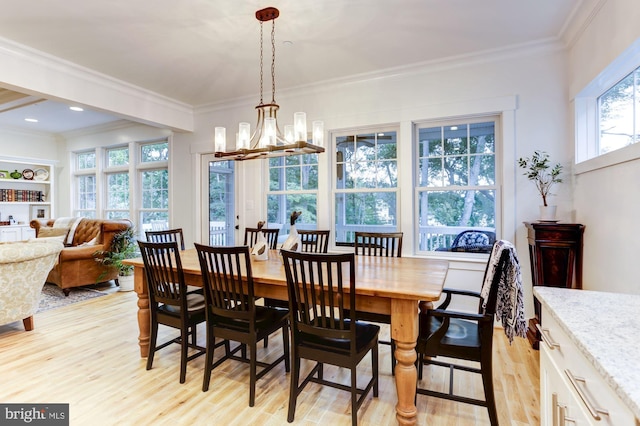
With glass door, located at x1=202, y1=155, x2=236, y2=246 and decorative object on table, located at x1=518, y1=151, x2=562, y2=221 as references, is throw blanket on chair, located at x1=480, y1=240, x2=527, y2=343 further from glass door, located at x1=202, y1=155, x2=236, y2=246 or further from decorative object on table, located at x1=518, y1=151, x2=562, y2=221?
glass door, located at x1=202, y1=155, x2=236, y2=246

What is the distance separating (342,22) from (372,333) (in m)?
2.45

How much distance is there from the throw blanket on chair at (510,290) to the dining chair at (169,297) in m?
1.99

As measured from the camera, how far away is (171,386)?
91.7 inches

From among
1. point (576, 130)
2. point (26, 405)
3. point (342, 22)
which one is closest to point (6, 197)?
point (26, 405)

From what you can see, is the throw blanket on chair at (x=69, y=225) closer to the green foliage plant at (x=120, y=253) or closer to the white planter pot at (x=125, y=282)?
the green foliage plant at (x=120, y=253)

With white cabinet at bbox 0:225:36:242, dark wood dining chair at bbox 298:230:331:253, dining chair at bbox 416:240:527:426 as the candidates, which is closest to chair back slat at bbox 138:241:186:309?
dark wood dining chair at bbox 298:230:331:253

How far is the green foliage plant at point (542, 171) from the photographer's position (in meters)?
3.08

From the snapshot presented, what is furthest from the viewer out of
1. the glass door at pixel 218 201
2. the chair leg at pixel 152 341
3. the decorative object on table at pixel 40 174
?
the decorative object on table at pixel 40 174

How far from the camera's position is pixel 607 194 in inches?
93.2

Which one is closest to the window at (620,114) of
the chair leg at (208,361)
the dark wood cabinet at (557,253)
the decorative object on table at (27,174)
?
the dark wood cabinet at (557,253)

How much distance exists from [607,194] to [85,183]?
846 cm

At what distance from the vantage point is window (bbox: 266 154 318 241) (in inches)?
173

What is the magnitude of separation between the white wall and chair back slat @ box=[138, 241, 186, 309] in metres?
2.94

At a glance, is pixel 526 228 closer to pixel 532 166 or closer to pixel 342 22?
pixel 532 166
